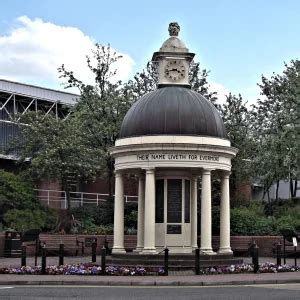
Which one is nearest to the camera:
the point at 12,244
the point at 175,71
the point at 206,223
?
the point at 206,223

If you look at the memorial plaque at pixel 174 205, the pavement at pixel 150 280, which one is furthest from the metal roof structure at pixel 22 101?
the pavement at pixel 150 280

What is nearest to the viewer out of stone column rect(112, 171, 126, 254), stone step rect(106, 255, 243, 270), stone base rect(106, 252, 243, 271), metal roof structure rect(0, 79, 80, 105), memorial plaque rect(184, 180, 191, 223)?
stone step rect(106, 255, 243, 270)

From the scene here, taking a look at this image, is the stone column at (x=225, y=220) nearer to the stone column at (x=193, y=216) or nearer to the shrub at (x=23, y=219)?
the stone column at (x=193, y=216)

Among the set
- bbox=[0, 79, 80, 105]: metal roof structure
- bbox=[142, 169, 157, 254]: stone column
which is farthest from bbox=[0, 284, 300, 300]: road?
bbox=[0, 79, 80, 105]: metal roof structure

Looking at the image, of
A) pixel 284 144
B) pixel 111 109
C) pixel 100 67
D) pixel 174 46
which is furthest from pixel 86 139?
pixel 174 46

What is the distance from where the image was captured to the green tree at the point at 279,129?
40.9 meters

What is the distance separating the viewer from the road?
51.9 feet

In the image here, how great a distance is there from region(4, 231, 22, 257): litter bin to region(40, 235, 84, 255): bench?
1.30 metres

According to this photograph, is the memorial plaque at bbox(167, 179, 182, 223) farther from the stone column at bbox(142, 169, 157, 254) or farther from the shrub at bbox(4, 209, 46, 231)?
the shrub at bbox(4, 209, 46, 231)

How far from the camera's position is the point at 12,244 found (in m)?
33.7

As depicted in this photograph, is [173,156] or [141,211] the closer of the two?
[173,156]

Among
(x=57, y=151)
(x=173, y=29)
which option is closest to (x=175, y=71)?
(x=173, y=29)

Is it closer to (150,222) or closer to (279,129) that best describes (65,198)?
(279,129)

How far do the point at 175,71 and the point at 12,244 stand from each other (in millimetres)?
12207
